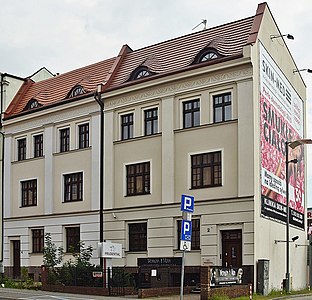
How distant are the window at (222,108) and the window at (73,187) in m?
10.2

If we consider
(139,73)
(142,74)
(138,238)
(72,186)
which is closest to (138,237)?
(138,238)

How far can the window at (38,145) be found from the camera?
4222 centimetres

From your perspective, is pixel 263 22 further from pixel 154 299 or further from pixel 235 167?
pixel 154 299

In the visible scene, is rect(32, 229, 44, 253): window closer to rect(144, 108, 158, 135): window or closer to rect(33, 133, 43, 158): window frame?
rect(33, 133, 43, 158): window frame

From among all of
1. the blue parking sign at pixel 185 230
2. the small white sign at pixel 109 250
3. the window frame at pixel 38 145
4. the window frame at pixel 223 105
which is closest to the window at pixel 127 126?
the window frame at pixel 223 105

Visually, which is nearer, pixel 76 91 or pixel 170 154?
pixel 170 154

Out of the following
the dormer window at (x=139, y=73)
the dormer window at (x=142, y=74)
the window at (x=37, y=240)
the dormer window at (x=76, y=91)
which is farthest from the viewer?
the window at (x=37, y=240)

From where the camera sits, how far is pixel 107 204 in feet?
123

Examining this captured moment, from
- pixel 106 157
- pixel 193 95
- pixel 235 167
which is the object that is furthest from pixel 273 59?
pixel 106 157

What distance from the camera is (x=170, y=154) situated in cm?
3475

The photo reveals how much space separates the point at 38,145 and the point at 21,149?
1.80 meters

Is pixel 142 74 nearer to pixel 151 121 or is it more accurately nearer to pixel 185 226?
pixel 151 121

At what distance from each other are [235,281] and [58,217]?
14503 millimetres

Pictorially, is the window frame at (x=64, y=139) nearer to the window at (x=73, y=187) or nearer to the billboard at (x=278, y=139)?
the window at (x=73, y=187)
